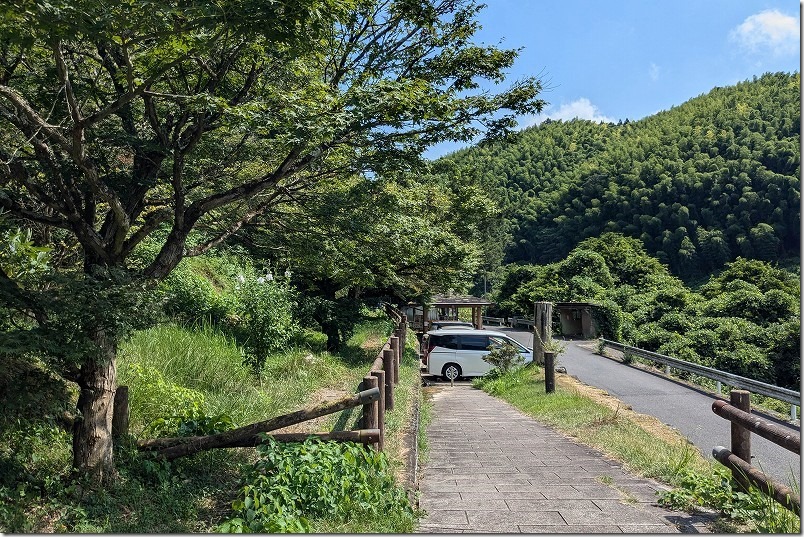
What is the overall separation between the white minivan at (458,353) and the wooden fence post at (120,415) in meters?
14.1

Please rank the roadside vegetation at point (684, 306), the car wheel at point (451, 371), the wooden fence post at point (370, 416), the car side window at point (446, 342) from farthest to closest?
the roadside vegetation at point (684, 306) < the car side window at point (446, 342) < the car wheel at point (451, 371) < the wooden fence post at point (370, 416)

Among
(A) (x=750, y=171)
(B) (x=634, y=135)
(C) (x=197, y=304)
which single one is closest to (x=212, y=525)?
(C) (x=197, y=304)

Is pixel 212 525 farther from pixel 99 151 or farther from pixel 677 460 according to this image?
pixel 677 460

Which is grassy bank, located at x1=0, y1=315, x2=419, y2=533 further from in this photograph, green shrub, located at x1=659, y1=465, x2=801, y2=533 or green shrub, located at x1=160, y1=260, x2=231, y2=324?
green shrub, located at x1=160, y1=260, x2=231, y2=324

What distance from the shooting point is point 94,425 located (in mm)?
4727

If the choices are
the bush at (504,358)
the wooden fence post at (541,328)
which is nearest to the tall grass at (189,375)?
the bush at (504,358)

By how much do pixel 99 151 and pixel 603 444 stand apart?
6.60 m

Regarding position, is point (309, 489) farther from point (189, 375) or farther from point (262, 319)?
point (262, 319)

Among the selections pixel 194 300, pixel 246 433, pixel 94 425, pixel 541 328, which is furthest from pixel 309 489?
pixel 541 328

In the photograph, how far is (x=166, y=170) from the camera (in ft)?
19.7

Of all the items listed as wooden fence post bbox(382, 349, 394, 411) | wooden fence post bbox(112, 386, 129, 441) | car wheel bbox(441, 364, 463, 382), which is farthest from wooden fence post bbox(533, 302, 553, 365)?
wooden fence post bbox(112, 386, 129, 441)

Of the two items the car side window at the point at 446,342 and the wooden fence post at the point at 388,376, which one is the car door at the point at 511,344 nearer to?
the car side window at the point at 446,342

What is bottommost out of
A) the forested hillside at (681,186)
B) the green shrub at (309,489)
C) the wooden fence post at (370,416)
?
the green shrub at (309,489)

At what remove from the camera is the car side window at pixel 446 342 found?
19141mm
